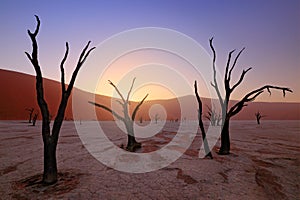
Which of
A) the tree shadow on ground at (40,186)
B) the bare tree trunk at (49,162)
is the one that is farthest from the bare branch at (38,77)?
the tree shadow on ground at (40,186)

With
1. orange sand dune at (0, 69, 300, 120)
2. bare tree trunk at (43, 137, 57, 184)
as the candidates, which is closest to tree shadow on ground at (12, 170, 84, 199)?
bare tree trunk at (43, 137, 57, 184)

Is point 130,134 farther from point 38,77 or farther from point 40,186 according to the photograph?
point 38,77

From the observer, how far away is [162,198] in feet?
20.1

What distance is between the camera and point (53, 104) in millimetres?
67375

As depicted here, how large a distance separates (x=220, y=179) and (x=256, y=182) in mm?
1209

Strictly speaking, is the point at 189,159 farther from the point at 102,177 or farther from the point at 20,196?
the point at 20,196

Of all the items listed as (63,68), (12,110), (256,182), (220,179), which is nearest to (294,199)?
(256,182)

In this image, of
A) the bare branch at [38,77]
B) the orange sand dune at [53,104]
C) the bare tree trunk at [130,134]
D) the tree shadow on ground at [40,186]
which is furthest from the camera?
the orange sand dune at [53,104]

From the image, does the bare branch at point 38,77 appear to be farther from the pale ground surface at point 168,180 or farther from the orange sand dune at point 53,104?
the orange sand dune at point 53,104

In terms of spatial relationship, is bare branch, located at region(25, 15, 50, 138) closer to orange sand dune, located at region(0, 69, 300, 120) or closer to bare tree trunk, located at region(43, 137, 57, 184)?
bare tree trunk, located at region(43, 137, 57, 184)

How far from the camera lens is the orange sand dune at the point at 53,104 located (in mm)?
53900

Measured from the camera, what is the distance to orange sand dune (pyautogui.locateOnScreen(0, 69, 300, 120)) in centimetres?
5390

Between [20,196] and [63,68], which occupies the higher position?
[63,68]

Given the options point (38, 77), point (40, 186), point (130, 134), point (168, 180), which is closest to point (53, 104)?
point (130, 134)
